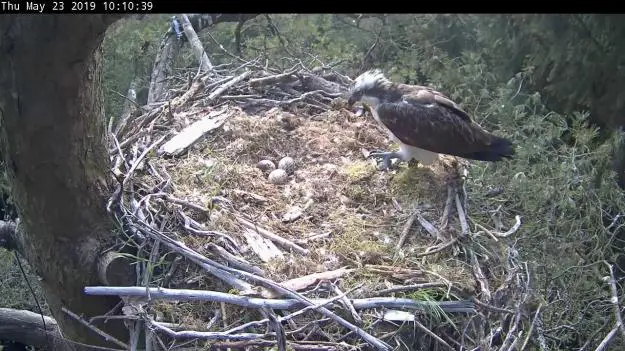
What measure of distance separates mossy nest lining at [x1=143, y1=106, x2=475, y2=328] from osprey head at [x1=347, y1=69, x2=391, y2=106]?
376 millimetres

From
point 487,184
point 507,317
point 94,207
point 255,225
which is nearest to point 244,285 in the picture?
point 255,225

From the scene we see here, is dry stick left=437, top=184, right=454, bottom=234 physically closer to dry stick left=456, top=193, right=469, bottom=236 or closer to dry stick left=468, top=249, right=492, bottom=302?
dry stick left=456, top=193, right=469, bottom=236

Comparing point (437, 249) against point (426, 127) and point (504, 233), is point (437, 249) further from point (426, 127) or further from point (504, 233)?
point (426, 127)

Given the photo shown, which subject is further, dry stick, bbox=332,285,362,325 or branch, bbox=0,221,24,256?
branch, bbox=0,221,24,256

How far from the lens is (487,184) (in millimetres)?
4637

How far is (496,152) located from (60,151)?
2.60m

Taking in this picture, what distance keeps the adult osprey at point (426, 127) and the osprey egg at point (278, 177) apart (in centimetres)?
63

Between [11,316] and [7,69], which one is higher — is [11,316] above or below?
below

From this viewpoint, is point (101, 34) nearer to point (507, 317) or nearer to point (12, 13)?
point (12, 13)

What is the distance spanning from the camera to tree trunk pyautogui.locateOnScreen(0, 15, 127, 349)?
2.97 m

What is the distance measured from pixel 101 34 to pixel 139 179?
1269 mm

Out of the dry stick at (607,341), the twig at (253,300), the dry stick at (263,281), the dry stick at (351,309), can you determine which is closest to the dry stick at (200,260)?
the dry stick at (263,281)

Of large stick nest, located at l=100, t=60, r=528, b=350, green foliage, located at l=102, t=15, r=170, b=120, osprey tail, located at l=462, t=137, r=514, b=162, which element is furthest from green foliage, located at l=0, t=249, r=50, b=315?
osprey tail, located at l=462, t=137, r=514, b=162

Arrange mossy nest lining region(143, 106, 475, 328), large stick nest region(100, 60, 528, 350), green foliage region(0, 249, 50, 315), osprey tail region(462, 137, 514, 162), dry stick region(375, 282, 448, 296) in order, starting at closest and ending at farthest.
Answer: large stick nest region(100, 60, 528, 350) < dry stick region(375, 282, 448, 296) < mossy nest lining region(143, 106, 475, 328) < osprey tail region(462, 137, 514, 162) < green foliage region(0, 249, 50, 315)
